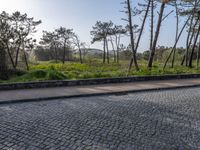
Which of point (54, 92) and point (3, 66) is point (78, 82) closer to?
point (54, 92)

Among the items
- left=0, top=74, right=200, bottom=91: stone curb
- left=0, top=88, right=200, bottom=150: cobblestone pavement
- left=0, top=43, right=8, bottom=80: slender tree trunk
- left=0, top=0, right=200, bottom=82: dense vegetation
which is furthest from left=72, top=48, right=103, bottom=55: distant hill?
left=0, top=88, right=200, bottom=150: cobblestone pavement

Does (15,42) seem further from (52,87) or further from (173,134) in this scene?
(173,134)

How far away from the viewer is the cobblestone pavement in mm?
4496

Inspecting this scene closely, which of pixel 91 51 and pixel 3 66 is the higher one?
pixel 91 51

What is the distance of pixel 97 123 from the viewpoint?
5684 millimetres

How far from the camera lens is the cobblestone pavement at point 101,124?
4.50 meters

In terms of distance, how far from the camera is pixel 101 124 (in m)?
5.61

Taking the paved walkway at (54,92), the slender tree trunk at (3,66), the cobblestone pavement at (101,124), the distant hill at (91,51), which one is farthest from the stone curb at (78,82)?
the distant hill at (91,51)

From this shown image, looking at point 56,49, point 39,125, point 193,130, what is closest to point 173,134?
point 193,130

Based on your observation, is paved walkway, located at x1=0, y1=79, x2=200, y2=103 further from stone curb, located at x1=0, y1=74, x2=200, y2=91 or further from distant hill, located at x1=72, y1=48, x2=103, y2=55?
distant hill, located at x1=72, y1=48, x2=103, y2=55

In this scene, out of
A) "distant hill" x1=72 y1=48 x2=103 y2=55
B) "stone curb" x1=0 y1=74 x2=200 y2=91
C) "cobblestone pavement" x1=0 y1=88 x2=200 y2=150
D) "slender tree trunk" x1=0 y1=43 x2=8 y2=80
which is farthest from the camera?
"distant hill" x1=72 y1=48 x2=103 y2=55

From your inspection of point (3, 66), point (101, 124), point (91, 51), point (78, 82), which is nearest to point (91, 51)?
point (91, 51)

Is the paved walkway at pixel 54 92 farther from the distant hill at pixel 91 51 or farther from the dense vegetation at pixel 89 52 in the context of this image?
the distant hill at pixel 91 51

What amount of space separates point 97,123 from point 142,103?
2772 mm
